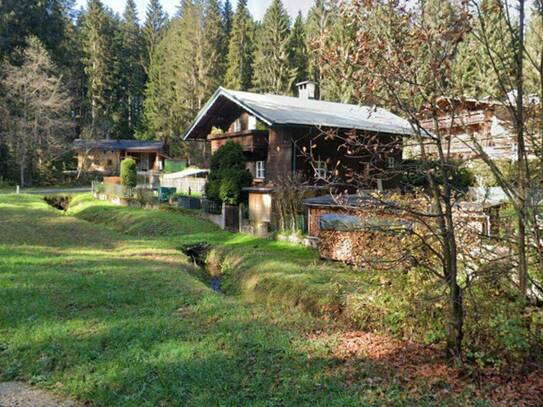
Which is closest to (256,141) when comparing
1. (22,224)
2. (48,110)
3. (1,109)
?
(22,224)

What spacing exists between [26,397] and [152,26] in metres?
65.6

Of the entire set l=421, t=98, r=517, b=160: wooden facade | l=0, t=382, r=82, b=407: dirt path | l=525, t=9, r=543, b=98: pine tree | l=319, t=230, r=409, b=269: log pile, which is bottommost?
l=0, t=382, r=82, b=407: dirt path

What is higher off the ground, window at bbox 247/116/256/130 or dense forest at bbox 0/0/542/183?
dense forest at bbox 0/0/542/183

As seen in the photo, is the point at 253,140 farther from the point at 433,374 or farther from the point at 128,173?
the point at 433,374

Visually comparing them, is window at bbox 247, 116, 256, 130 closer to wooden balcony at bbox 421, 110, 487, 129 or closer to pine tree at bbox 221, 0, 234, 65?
wooden balcony at bbox 421, 110, 487, 129

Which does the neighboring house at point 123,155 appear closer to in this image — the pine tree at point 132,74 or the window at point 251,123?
the pine tree at point 132,74

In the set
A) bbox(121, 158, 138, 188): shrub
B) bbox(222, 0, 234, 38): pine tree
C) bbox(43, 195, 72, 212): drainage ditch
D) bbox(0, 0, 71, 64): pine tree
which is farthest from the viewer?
bbox(222, 0, 234, 38): pine tree

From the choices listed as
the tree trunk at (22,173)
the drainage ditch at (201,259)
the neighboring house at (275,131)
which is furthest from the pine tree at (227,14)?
the drainage ditch at (201,259)

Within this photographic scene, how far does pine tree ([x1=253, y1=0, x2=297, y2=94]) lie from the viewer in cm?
4788

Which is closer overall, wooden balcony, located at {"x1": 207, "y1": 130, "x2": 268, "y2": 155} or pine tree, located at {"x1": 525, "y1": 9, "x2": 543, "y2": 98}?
pine tree, located at {"x1": 525, "y1": 9, "x2": 543, "y2": 98}

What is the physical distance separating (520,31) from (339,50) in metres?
1.75

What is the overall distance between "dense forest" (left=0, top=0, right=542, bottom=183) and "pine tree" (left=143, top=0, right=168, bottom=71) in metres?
0.15

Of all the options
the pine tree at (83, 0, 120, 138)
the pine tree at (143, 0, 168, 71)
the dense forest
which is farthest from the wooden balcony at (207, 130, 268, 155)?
the pine tree at (143, 0, 168, 71)

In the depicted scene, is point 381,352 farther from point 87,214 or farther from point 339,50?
point 87,214
